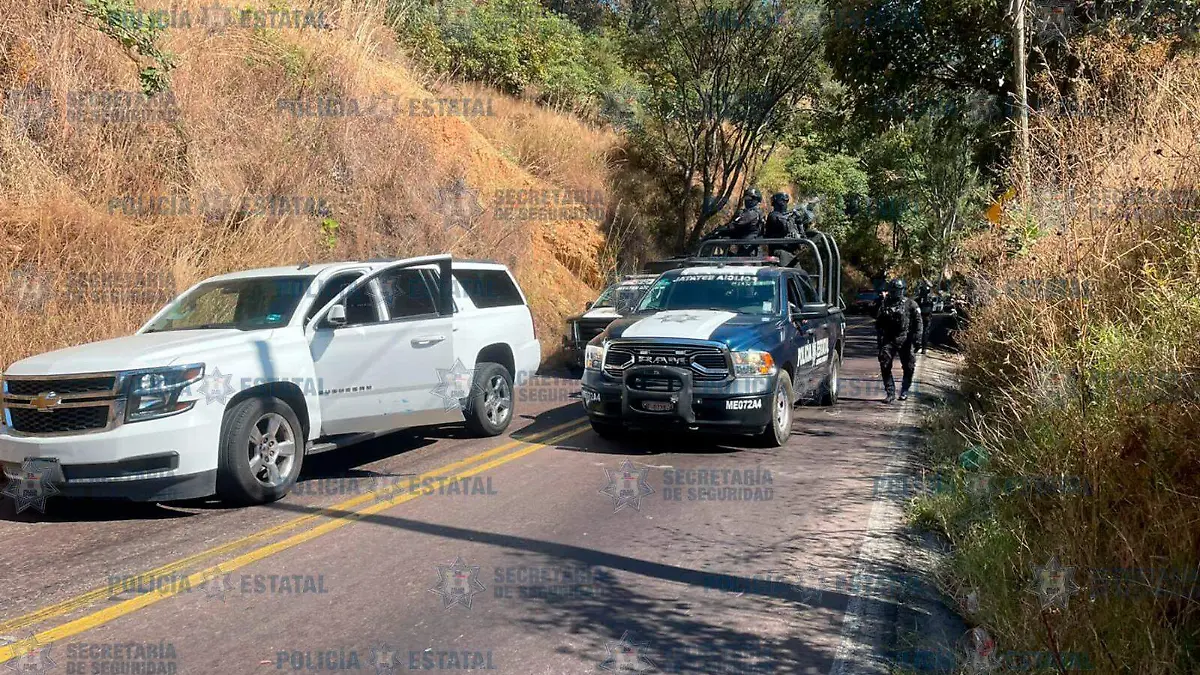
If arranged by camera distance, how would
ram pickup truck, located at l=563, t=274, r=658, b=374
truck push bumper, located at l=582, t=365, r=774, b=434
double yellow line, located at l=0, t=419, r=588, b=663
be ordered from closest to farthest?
double yellow line, located at l=0, t=419, r=588, b=663 → truck push bumper, located at l=582, t=365, r=774, b=434 → ram pickup truck, located at l=563, t=274, r=658, b=374

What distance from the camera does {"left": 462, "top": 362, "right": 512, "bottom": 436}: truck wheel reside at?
9984 millimetres

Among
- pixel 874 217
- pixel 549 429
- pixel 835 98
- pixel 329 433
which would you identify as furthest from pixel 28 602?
pixel 874 217

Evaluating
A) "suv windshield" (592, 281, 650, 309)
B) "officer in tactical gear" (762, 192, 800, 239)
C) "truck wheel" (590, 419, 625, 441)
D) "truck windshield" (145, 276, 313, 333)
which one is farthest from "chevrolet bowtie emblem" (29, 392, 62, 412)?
"officer in tactical gear" (762, 192, 800, 239)

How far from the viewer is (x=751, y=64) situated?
83.3ft

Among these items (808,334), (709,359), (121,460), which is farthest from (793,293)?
(121,460)

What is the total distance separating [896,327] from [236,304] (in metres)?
8.40

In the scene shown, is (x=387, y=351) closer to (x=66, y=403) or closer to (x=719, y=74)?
(x=66, y=403)

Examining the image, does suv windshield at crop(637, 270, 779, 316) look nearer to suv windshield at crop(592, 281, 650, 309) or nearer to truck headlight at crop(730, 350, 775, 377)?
truck headlight at crop(730, 350, 775, 377)

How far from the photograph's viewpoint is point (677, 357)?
930 cm

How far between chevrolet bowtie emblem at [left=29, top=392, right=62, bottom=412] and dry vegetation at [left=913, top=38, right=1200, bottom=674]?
20.2ft

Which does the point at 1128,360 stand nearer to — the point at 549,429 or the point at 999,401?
the point at 999,401

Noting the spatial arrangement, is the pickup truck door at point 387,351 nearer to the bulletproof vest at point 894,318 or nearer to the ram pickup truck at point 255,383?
the ram pickup truck at point 255,383

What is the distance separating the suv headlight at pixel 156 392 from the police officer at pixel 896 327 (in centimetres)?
905

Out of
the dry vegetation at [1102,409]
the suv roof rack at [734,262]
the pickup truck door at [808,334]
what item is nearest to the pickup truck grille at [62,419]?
the dry vegetation at [1102,409]
